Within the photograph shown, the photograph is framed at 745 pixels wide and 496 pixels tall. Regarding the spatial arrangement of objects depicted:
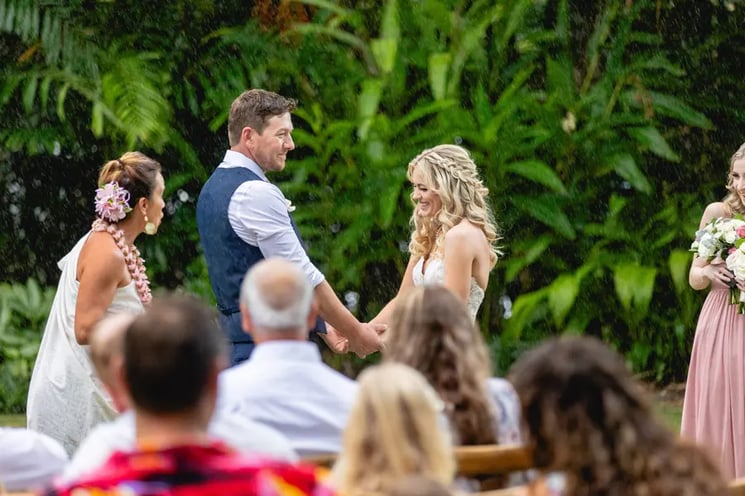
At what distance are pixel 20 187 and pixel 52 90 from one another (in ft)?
3.50

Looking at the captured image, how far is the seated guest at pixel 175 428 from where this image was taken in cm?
295

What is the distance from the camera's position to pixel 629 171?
12.4 meters

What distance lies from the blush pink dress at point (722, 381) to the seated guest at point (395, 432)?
189 inches

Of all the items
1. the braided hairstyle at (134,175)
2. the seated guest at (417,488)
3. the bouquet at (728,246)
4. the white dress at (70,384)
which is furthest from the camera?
the bouquet at (728,246)

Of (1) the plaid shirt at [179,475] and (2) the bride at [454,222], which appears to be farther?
(2) the bride at [454,222]

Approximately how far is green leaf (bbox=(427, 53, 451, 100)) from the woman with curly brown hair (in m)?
4.54

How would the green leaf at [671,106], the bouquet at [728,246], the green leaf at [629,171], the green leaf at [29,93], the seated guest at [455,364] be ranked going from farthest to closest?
the green leaf at [671,106], the green leaf at [29,93], the green leaf at [629,171], the bouquet at [728,246], the seated guest at [455,364]

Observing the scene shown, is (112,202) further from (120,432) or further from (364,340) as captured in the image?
(120,432)

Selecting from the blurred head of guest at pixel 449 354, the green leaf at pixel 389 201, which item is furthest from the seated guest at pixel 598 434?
the green leaf at pixel 389 201

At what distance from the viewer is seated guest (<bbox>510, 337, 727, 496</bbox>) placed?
10.6 ft

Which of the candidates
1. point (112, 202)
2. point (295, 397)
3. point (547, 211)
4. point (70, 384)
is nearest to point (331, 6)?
point (547, 211)

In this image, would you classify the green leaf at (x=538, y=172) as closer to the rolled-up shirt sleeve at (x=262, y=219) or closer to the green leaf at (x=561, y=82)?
the green leaf at (x=561, y=82)

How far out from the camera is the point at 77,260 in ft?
21.2

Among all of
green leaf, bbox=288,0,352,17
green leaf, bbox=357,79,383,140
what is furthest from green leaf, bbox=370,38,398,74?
green leaf, bbox=288,0,352,17
